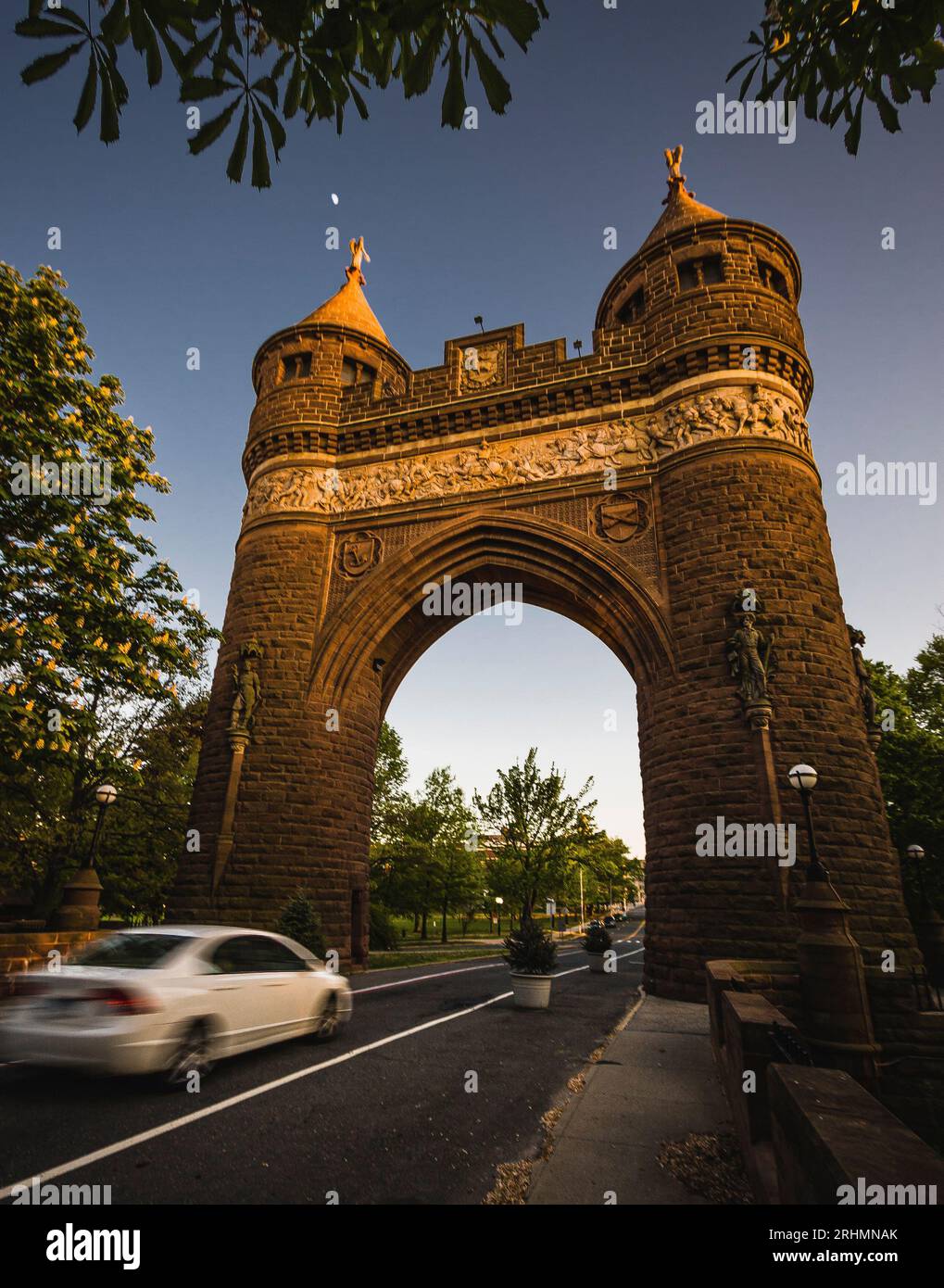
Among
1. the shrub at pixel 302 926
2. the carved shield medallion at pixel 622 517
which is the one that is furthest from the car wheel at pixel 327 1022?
the carved shield medallion at pixel 622 517

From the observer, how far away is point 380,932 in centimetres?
2620

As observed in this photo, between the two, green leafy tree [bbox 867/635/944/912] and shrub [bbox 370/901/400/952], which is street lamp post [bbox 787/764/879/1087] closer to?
green leafy tree [bbox 867/635/944/912]

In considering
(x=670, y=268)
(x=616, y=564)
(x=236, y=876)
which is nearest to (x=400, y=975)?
(x=236, y=876)

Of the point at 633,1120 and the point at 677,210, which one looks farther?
the point at 677,210

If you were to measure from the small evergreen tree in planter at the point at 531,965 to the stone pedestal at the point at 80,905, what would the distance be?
7.04 m

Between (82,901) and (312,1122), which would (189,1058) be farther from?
(82,901)

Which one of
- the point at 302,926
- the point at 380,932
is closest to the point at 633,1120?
the point at 302,926

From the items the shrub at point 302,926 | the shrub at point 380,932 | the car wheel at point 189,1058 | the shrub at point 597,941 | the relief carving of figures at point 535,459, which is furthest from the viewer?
the shrub at point 380,932

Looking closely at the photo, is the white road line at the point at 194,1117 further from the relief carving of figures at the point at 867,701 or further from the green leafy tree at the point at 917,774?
the green leafy tree at the point at 917,774

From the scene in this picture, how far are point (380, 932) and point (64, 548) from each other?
815 inches

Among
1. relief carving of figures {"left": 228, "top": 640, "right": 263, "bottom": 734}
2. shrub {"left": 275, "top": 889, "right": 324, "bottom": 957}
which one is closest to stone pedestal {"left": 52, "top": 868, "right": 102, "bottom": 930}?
shrub {"left": 275, "top": 889, "right": 324, "bottom": 957}

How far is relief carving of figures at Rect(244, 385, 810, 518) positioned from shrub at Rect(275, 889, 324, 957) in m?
9.85

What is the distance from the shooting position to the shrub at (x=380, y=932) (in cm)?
2631
